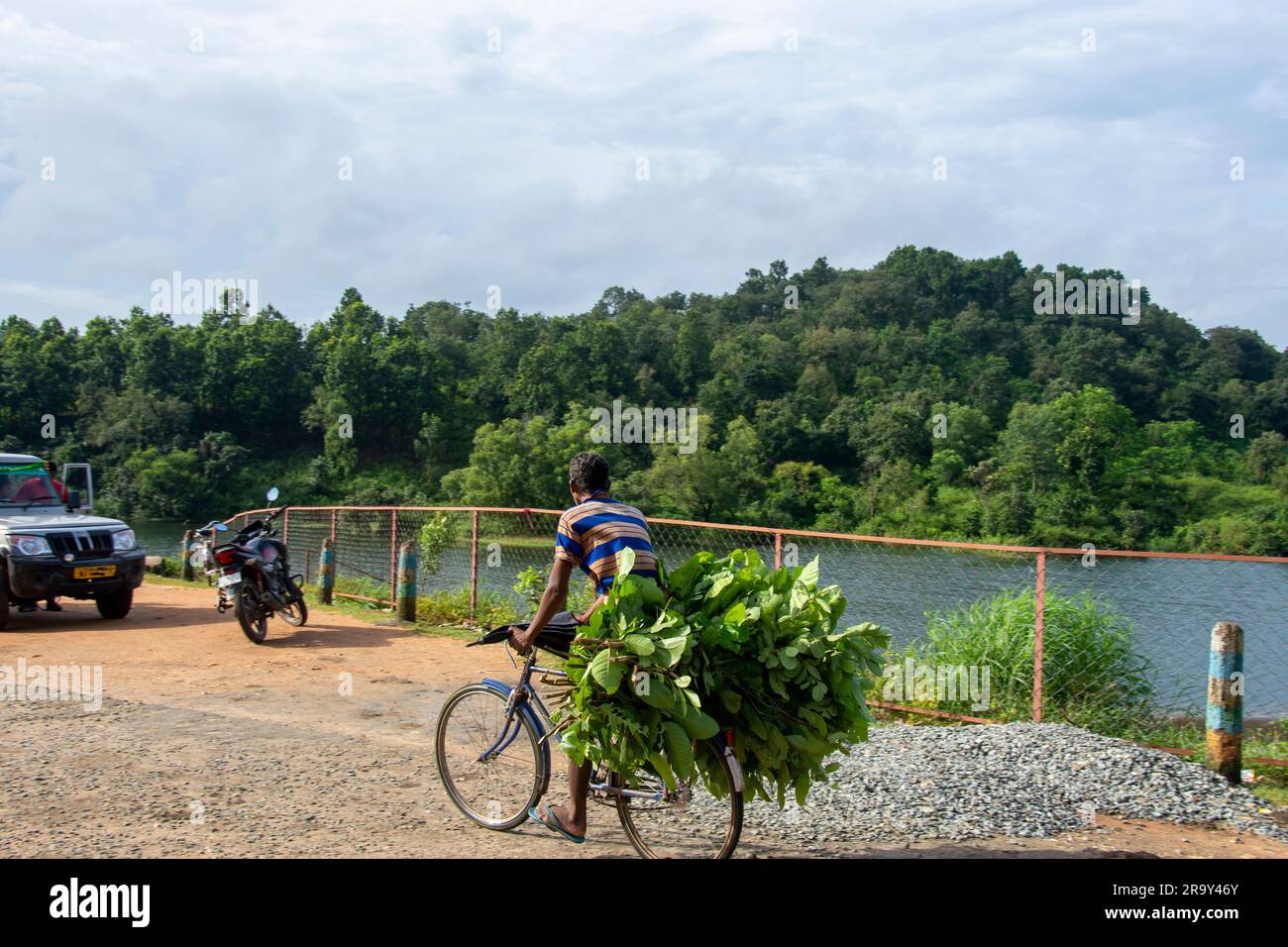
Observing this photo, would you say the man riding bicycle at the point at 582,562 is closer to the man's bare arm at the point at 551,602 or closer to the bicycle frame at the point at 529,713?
the man's bare arm at the point at 551,602

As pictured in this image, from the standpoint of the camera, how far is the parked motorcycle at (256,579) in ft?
33.7

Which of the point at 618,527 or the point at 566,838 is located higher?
the point at 618,527

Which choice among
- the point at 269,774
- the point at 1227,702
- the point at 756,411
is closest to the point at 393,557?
the point at 269,774

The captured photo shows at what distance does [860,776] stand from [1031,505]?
161ft

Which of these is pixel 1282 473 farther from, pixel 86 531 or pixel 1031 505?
pixel 86 531

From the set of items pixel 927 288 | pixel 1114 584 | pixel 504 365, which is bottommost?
pixel 1114 584

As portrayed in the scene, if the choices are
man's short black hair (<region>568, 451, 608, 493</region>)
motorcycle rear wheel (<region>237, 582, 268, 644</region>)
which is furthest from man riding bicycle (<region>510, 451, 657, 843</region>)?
motorcycle rear wheel (<region>237, 582, 268, 644</region>)

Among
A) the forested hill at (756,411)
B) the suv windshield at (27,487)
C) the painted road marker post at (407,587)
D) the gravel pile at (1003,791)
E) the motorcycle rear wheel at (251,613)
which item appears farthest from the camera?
the forested hill at (756,411)

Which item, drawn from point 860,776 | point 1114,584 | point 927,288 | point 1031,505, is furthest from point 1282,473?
point 860,776

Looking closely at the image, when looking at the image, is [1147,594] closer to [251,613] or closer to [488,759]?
[488,759]

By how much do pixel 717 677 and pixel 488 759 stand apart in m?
1.34

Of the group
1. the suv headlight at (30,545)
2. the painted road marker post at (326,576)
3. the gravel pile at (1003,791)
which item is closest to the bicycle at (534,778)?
the gravel pile at (1003,791)

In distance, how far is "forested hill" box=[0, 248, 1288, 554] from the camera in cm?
5488
